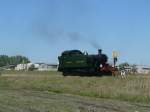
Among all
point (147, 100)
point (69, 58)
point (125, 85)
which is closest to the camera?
point (147, 100)

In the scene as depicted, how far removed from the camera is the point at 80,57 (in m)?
47.0

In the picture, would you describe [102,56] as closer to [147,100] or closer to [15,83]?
[15,83]

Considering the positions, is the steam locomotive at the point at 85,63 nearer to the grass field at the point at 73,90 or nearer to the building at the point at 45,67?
the grass field at the point at 73,90

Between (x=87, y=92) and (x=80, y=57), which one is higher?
(x=80, y=57)

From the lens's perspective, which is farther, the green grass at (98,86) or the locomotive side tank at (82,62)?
the locomotive side tank at (82,62)

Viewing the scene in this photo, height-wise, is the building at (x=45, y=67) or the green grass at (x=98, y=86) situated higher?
the building at (x=45, y=67)

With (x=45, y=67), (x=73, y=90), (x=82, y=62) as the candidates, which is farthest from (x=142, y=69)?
(x=45, y=67)

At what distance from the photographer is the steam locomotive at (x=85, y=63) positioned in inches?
1811

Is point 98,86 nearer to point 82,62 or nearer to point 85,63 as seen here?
point 85,63

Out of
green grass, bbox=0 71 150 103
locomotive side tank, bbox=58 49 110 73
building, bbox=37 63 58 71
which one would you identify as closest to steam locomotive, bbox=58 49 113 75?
locomotive side tank, bbox=58 49 110 73

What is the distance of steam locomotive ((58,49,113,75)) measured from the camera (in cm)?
4600

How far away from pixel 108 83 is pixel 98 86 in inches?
35.0

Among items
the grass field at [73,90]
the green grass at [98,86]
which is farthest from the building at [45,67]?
the green grass at [98,86]

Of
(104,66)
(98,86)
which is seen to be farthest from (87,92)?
(104,66)
